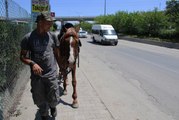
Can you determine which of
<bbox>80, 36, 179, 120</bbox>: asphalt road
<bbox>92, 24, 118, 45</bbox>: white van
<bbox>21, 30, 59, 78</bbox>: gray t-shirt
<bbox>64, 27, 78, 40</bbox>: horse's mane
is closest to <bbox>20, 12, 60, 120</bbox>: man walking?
<bbox>21, 30, 59, 78</bbox>: gray t-shirt

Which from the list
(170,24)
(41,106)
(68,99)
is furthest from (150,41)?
(41,106)

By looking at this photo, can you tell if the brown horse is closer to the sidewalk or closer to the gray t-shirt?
the sidewalk

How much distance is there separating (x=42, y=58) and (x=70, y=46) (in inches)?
61.1

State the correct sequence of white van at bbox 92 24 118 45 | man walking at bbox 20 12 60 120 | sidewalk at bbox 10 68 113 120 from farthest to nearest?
white van at bbox 92 24 118 45
sidewalk at bbox 10 68 113 120
man walking at bbox 20 12 60 120

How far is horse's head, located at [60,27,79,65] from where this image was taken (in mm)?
5926

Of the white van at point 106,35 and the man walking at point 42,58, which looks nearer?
the man walking at point 42,58

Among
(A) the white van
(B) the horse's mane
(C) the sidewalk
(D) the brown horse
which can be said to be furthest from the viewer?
(A) the white van

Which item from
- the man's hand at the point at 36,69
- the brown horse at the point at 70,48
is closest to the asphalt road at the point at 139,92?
the brown horse at the point at 70,48

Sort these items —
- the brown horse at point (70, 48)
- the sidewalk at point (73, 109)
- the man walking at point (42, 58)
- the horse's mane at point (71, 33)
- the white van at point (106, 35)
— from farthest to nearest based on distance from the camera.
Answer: the white van at point (106, 35), the horse's mane at point (71, 33), the brown horse at point (70, 48), the sidewalk at point (73, 109), the man walking at point (42, 58)

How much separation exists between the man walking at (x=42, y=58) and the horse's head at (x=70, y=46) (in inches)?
40.7

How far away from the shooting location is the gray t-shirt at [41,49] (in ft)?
14.9

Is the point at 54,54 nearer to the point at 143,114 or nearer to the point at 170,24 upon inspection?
the point at 143,114

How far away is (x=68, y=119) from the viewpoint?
5.70 meters

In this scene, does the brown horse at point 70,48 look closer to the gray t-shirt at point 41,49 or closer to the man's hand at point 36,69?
the gray t-shirt at point 41,49
